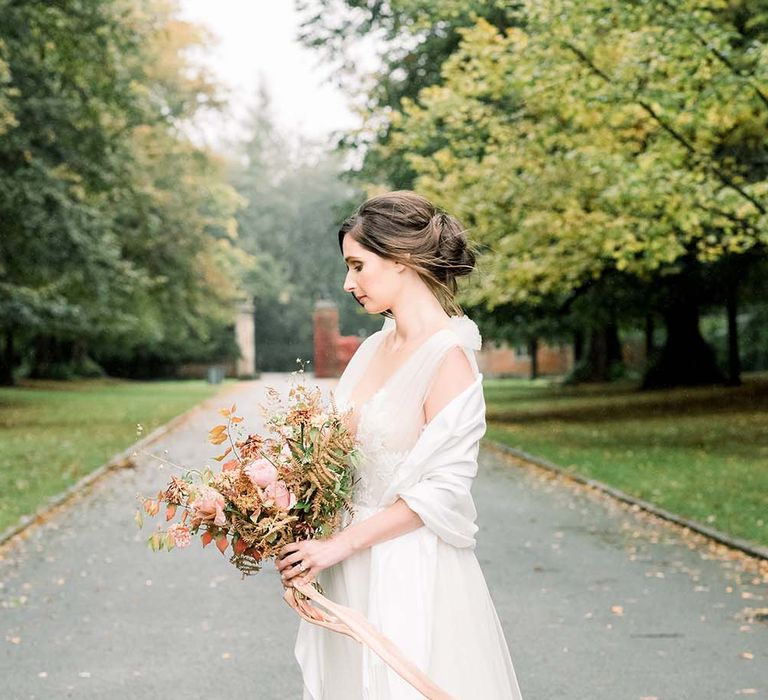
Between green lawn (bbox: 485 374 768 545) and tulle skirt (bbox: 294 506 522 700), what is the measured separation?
7.20 meters

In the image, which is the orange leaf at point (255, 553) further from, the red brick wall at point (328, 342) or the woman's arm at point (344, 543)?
the red brick wall at point (328, 342)

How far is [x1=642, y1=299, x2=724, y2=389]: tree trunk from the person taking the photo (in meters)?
34.1

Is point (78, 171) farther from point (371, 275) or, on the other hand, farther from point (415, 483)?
point (415, 483)

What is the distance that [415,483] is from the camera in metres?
3.15

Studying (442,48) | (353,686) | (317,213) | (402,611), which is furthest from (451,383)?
(317,213)

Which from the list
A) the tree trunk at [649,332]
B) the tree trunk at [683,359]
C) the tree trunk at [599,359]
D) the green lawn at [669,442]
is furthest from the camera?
the tree trunk at [599,359]

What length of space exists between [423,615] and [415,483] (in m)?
0.35

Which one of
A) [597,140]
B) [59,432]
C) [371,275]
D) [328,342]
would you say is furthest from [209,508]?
[328,342]

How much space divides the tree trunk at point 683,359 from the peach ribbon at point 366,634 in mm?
31448

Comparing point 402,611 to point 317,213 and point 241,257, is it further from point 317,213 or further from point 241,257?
point 317,213

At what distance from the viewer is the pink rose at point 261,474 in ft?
10.1

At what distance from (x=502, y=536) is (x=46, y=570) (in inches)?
154

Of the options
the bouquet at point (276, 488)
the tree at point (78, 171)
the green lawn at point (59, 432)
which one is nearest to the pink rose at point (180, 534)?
the bouquet at point (276, 488)

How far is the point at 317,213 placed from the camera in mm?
82125
